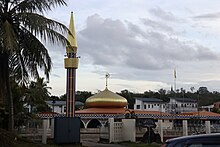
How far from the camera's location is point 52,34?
17.8m

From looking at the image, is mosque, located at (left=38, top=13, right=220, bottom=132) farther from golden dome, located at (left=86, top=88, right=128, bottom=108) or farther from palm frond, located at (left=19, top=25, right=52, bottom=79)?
palm frond, located at (left=19, top=25, right=52, bottom=79)

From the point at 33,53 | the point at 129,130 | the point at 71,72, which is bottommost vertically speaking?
the point at 129,130

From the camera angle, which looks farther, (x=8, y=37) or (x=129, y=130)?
(x=129, y=130)

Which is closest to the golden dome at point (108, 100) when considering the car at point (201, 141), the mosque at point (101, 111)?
the mosque at point (101, 111)

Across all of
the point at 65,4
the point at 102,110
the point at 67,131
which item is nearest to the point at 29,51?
the point at 65,4

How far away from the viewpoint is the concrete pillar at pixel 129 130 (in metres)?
30.4

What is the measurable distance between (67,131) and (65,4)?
9408mm

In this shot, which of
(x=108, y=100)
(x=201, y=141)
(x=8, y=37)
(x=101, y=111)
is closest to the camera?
(x=201, y=141)

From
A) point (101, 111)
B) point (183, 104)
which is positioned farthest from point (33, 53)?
point (183, 104)

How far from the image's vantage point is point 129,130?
30.9 metres

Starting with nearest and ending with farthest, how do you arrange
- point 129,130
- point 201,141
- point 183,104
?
point 201,141 → point 129,130 → point 183,104

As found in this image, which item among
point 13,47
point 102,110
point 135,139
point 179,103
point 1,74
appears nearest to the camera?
point 13,47

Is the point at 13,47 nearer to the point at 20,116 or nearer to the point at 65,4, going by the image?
the point at 65,4

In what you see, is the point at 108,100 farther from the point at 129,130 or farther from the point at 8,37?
the point at 8,37
